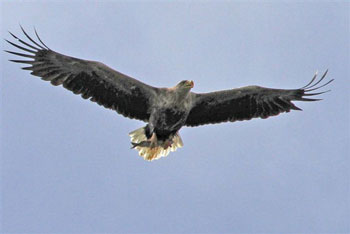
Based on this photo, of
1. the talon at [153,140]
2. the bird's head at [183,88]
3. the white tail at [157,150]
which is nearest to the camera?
the bird's head at [183,88]

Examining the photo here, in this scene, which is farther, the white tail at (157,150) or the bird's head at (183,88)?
the white tail at (157,150)

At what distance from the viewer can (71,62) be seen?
1479 cm

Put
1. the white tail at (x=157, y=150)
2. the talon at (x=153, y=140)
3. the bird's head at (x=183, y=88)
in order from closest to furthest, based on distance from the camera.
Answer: the bird's head at (x=183, y=88)
the talon at (x=153, y=140)
the white tail at (x=157, y=150)

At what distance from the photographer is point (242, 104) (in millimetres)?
15586

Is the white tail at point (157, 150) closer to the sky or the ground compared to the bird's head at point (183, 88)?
closer to the ground

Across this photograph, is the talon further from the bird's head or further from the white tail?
the bird's head

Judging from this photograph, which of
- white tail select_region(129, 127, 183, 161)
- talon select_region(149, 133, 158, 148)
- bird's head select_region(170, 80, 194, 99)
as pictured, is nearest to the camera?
bird's head select_region(170, 80, 194, 99)

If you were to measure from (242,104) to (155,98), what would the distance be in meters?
1.72

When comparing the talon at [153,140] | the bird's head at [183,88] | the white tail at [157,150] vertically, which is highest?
the bird's head at [183,88]

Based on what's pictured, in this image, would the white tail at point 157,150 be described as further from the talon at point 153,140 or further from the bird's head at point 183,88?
the bird's head at point 183,88

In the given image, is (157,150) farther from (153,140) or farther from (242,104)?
(242,104)

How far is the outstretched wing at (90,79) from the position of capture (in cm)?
1480

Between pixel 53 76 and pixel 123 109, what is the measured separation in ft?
4.67

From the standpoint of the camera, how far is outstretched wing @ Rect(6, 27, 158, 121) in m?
14.8
